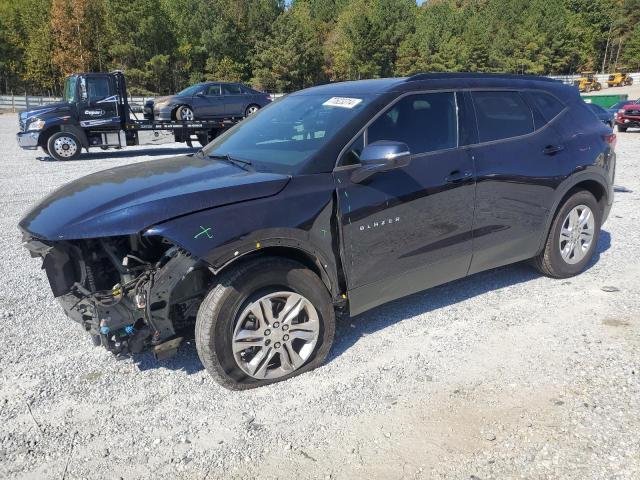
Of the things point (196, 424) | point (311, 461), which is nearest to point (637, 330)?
point (311, 461)

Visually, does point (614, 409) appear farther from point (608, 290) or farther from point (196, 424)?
point (196, 424)

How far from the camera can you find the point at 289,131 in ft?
12.4

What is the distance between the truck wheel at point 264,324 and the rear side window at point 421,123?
1.09 meters

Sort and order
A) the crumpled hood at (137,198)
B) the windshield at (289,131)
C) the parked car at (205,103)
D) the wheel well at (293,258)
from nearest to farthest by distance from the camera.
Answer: the crumpled hood at (137,198), the wheel well at (293,258), the windshield at (289,131), the parked car at (205,103)

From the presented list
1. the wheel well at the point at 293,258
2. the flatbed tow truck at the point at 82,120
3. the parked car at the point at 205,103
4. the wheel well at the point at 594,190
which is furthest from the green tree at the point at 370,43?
the wheel well at the point at 293,258

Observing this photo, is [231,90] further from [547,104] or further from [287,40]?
[287,40]

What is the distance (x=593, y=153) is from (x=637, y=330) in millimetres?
1693

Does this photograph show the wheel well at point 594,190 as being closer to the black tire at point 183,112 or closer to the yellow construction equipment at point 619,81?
the black tire at point 183,112

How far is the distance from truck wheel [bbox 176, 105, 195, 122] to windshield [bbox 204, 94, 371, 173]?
44.8 ft

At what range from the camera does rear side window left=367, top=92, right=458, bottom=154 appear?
3529 millimetres

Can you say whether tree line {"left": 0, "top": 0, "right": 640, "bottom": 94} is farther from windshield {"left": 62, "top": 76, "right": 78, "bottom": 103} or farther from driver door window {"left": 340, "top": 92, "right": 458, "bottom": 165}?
driver door window {"left": 340, "top": 92, "right": 458, "bottom": 165}

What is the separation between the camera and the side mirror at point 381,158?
10.4 feet

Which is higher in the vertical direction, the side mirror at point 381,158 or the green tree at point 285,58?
the green tree at point 285,58

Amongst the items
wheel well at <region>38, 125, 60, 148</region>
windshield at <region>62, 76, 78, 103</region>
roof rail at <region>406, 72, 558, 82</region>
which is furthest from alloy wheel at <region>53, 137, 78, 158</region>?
roof rail at <region>406, 72, 558, 82</region>
